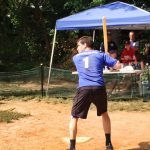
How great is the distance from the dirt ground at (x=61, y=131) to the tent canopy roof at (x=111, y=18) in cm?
267

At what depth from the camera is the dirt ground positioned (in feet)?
27.2

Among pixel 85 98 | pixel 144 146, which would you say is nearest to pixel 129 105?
pixel 144 146

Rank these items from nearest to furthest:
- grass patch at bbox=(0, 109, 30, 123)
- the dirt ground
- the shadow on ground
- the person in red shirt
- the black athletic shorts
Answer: the black athletic shorts → the shadow on ground → the dirt ground → grass patch at bbox=(0, 109, 30, 123) → the person in red shirt

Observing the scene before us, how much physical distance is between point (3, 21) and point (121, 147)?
58.3 feet

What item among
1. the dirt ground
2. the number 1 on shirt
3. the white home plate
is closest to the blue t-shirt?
the number 1 on shirt

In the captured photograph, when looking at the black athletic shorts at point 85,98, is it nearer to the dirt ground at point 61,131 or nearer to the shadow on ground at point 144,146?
the dirt ground at point 61,131

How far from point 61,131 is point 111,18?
15.7 ft

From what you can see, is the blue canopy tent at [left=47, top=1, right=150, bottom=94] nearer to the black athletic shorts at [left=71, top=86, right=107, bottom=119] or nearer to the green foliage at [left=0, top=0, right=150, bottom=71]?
the black athletic shorts at [left=71, top=86, right=107, bottom=119]

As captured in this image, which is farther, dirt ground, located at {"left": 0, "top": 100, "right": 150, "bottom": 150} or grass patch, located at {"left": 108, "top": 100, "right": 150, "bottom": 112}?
grass patch, located at {"left": 108, "top": 100, "right": 150, "bottom": 112}

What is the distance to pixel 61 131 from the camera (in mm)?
9484

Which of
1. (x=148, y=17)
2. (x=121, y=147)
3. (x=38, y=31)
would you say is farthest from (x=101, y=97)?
(x=38, y=31)

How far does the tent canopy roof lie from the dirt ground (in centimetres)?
267

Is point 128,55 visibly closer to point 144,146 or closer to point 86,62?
point 144,146

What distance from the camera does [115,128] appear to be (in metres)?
9.66
